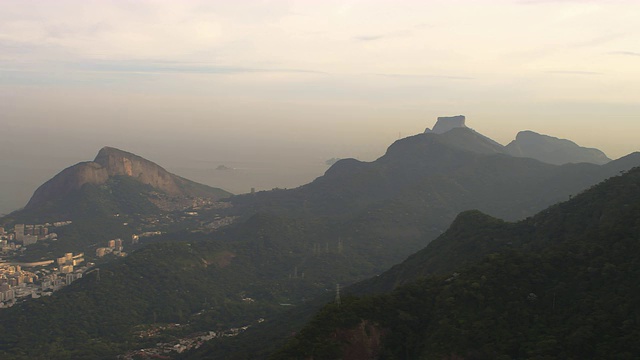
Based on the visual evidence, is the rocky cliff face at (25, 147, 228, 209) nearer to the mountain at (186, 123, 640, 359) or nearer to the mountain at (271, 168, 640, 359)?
the mountain at (186, 123, 640, 359)

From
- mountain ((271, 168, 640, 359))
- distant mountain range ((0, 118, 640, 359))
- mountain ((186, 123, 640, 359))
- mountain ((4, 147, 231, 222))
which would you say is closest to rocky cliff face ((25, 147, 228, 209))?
mountain ((4, 147, 231, 222))

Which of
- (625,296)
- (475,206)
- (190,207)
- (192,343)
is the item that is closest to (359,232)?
(475,206)

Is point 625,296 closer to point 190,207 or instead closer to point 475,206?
point 475,206

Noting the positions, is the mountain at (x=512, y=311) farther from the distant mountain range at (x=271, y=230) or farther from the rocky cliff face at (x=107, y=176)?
the rocky cliff face at (x=107, y=176)

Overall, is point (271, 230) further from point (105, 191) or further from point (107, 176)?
point (107, 176)

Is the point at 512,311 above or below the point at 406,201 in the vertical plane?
below

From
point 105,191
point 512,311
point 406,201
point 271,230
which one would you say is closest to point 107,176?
point 105,191

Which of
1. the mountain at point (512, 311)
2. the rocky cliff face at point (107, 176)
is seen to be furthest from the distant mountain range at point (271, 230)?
the mountain at point (512, 311)
